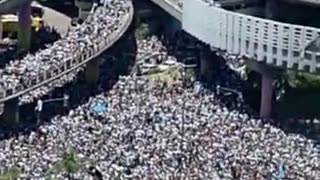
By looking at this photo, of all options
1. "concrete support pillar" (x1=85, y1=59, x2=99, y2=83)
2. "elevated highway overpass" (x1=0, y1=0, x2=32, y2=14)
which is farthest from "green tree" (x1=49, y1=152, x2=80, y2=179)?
"elevated highway overpass" (x1=0, y1=0, x2=32, y2=14)

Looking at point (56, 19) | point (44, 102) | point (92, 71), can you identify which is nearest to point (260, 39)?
point (92, 71)

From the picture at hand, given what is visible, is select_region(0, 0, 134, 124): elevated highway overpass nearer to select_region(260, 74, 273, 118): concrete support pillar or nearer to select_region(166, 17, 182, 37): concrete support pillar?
select_region(166, 17, 182, 37): concrete support pillar

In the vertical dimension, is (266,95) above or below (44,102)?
below

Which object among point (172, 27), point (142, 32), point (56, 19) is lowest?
point (56, 19)

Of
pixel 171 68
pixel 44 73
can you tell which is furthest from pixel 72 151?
pixel 171 68

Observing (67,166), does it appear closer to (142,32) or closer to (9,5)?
(9,5)

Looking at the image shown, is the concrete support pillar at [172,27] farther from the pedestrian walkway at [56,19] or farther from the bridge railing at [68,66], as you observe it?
the pedestrian walkway at [56,19]
